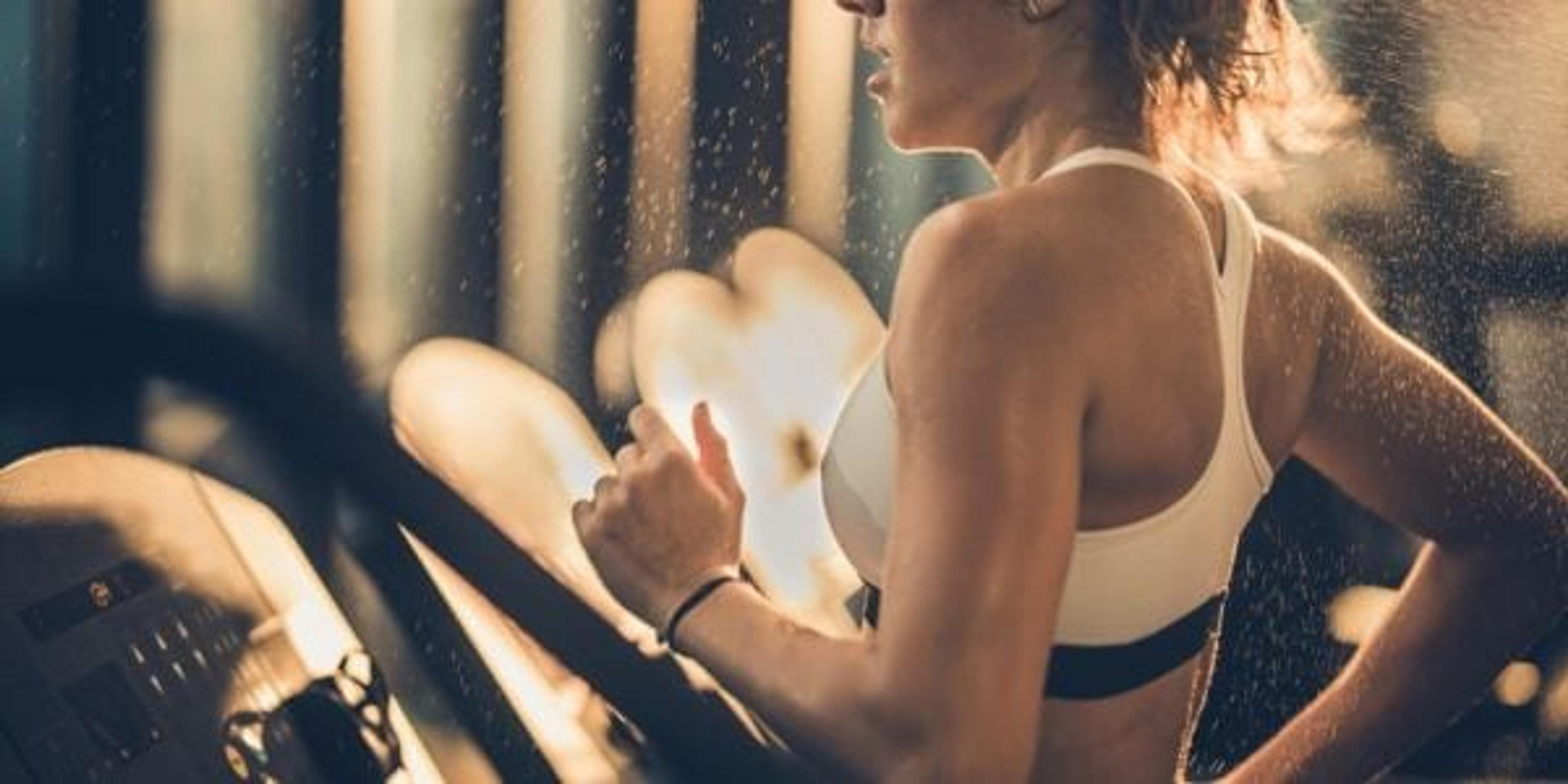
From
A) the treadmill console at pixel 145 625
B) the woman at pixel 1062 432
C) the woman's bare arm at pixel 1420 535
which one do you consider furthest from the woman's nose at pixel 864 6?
the treadmill console at pixel 145 625

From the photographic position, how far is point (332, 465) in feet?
4.61

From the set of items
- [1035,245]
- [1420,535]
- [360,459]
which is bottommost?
[1420,535]

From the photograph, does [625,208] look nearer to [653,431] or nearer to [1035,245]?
[653,431]

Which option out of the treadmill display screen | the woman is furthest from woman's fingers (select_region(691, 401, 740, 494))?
the treadmill display screen

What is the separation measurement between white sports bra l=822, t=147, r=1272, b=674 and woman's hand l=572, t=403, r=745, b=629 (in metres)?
0.06

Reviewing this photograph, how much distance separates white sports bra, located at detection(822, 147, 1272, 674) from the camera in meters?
0.73

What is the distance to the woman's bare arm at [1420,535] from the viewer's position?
3.05ft

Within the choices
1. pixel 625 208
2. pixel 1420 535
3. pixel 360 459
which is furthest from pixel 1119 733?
pixel 625 208

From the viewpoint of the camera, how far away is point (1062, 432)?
0.66 meters

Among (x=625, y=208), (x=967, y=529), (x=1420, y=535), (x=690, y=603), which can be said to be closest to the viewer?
(x=967, y=529)

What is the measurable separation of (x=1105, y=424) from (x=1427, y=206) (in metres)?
2.05

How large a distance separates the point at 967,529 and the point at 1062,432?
0.06 meters

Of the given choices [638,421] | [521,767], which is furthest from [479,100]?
[638,421]

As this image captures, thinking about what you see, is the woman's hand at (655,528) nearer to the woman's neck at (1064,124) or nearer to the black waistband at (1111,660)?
the black waistband at (1111,660)
